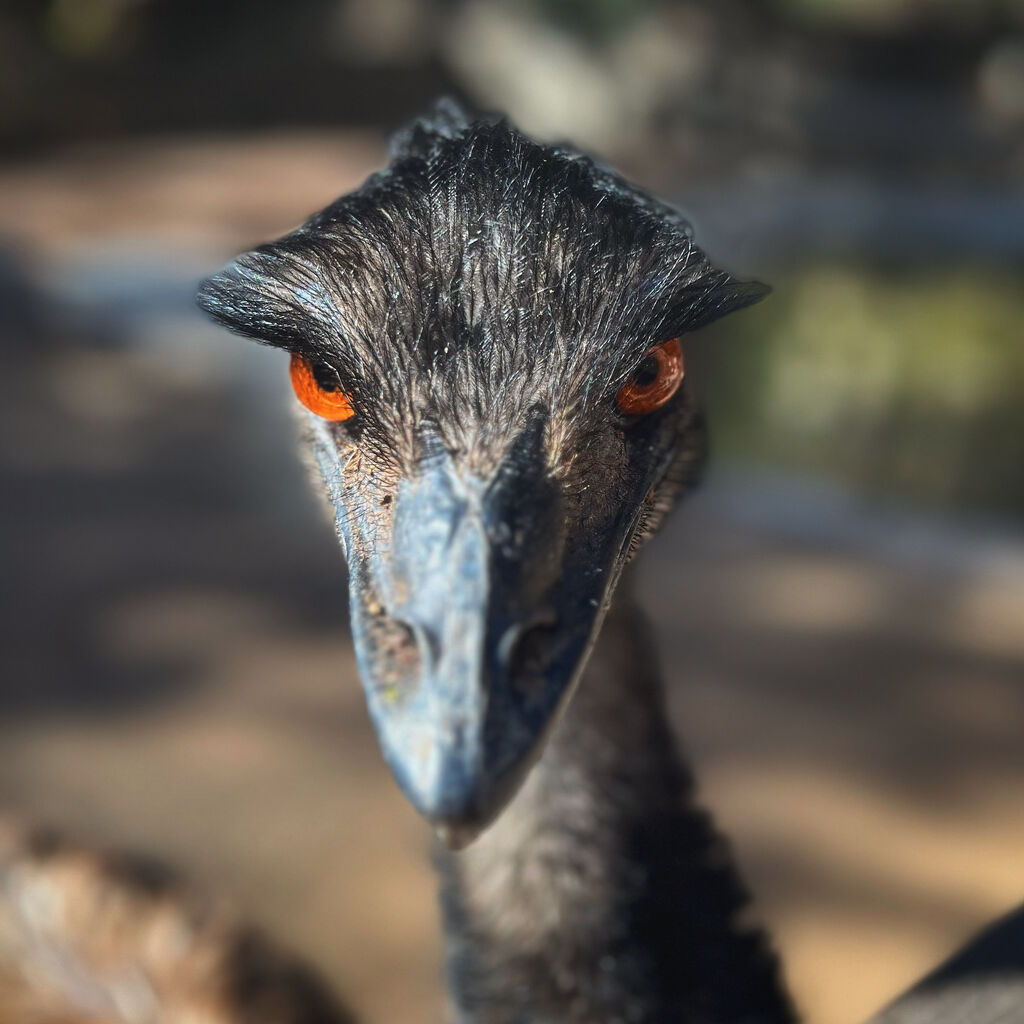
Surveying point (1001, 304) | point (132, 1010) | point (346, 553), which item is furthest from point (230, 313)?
point (1001, 304)

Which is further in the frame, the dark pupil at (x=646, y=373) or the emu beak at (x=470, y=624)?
the dark pupil at (x=646, y=373)

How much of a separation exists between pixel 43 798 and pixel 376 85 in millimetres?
7877

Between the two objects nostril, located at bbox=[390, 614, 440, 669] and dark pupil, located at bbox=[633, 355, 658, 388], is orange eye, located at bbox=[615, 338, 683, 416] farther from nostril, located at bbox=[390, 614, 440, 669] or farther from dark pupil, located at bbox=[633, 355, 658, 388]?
nostril, located at bbox=[390, 614, 440, 669]

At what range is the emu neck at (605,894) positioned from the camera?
1.61 meters

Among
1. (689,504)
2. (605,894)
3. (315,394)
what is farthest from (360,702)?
(315,394)

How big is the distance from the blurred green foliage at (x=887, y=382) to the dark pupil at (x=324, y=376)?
386 centimetres

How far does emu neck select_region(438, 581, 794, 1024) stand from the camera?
5.28 ft

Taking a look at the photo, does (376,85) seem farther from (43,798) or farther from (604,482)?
(604,482)

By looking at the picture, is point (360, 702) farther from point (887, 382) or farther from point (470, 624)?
point (887, 382)

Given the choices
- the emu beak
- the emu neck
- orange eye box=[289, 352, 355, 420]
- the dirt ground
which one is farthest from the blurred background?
the emu beak

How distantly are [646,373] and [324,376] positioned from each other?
1.09 ft

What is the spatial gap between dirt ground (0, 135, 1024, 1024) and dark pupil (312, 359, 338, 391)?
1633 mm

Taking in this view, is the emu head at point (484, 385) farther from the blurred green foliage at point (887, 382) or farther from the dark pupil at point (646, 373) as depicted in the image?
the blurred green foliage at point (887, 382)

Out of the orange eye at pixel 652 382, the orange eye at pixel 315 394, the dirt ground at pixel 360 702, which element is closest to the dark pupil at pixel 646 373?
the orange eye at pixel 652 382
